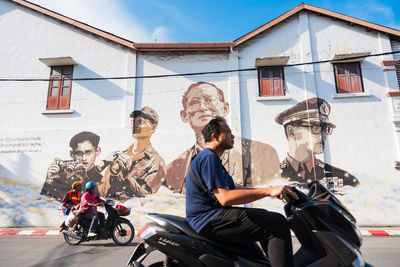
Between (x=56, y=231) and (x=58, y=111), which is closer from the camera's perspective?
(x=56, y=231)

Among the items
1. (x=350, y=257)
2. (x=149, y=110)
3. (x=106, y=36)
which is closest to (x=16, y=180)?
(x=149, y=110)

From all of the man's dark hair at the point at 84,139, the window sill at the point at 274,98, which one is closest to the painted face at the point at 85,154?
the man's dark hair at the point at 84,139

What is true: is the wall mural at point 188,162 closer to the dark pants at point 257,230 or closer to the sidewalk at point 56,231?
the sidewalk at point 56,231

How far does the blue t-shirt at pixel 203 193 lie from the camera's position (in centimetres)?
195

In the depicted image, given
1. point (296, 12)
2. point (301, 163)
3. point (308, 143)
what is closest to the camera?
point (301, 163)

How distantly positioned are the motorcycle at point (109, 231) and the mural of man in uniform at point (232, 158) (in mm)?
3011

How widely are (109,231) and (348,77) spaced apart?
9268 millimetres

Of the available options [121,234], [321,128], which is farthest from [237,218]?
[321,128]

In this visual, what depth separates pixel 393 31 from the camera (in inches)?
368

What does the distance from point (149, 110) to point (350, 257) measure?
331 inches

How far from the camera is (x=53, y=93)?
9.91 metres

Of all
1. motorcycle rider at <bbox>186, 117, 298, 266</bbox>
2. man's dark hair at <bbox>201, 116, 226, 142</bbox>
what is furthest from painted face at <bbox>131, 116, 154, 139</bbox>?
motorcycle rider at <bbox>186, 117, 298, 266</bbox>

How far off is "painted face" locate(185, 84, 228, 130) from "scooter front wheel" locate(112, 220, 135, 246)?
173 inches

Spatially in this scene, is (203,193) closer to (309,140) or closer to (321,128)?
(309,140)
